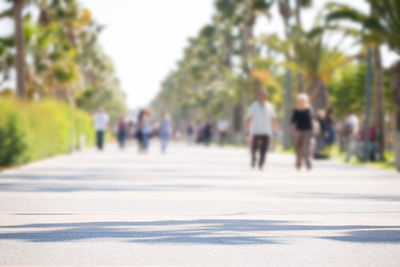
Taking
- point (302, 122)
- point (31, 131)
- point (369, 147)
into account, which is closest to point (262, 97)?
point (302, 122)

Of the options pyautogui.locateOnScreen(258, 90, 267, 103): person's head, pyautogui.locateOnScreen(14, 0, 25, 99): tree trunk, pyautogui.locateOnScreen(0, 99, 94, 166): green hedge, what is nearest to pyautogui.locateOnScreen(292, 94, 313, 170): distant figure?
pyautogui.locateOnScreen(258, 90, 267, 103): person's head

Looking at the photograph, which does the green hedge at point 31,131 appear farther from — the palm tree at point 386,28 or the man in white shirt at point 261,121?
the palm tree at point 386,28

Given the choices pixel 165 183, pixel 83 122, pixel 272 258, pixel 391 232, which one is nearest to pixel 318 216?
pixel 391 232

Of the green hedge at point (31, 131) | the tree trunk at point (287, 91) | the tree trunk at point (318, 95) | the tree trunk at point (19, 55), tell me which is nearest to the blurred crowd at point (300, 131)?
the green hedge at point (31, 131)

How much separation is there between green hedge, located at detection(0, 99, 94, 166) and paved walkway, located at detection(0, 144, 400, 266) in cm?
331

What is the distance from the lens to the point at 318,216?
9367 mm

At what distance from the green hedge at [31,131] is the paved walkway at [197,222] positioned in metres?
3.31

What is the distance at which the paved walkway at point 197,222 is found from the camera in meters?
6.46

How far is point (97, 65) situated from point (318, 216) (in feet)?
226

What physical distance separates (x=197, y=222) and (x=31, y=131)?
12791 millimetres

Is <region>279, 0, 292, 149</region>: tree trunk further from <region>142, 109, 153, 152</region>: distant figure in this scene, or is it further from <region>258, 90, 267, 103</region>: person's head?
<region>258, 90, 267, 103</region>: person's head

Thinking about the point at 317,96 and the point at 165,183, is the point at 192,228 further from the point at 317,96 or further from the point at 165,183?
the point at 317,96

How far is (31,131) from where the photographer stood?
20.6 meters

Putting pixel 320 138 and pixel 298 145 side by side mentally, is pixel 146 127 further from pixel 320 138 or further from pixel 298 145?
pixel 298 145
